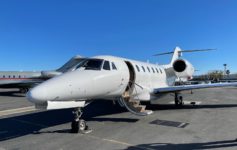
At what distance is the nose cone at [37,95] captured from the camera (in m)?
6.15

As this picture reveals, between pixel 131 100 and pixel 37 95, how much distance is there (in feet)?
15.5

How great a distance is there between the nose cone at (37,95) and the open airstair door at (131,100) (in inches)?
160

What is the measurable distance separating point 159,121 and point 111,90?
2.44 meters

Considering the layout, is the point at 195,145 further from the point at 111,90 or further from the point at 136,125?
the point at 111,90

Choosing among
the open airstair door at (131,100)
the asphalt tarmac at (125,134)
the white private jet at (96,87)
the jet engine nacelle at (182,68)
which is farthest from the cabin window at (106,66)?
the jet engine nacelle at (182,68)

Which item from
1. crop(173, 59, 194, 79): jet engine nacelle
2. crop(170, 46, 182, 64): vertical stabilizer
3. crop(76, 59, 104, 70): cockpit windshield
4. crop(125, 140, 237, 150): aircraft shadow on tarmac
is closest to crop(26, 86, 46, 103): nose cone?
crop(76, 59, 104, 70): cockpit windshield

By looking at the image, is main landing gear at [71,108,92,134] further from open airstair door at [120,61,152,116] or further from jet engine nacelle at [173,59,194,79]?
jet engine nacelle at [173,59,194,79]

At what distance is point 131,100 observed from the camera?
395 inches

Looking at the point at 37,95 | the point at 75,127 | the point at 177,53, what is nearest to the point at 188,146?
the point at 75,127

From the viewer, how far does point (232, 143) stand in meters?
6.31

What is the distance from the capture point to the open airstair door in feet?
30.7

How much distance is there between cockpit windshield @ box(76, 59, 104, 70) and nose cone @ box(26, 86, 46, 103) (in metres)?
2.18

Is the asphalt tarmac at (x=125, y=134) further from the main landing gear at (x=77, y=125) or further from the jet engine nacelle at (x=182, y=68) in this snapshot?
the jet engine nacelle at (x=182, y=68)

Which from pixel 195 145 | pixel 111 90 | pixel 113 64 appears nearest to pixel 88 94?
pixel 111 90
